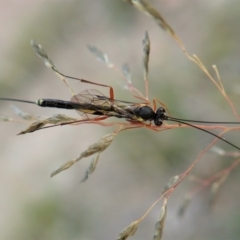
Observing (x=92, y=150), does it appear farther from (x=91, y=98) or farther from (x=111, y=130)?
(x=111, y=130)

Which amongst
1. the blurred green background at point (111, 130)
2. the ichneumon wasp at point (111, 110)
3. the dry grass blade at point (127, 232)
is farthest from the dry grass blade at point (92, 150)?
the blurred green background at point (111, 130)

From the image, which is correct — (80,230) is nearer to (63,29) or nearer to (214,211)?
(214,211)

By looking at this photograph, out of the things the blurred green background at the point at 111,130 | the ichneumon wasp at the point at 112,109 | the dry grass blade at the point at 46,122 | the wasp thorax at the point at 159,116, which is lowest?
the blurred green background at the point at 111,130

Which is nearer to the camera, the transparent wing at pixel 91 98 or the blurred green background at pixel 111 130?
the transparent wing at pixel 91 98

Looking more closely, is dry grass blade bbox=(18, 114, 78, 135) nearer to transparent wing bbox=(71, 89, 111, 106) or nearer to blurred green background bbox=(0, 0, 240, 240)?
transparent wing bbox=(71, 89, 111, 106)

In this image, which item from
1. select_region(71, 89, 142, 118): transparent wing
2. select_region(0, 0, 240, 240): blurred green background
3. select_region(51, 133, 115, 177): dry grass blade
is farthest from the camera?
select_region(0, 0, 240, 240): blurred green background

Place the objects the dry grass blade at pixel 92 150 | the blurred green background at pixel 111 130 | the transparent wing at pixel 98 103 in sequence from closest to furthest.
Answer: the dry grass blade at pixel 92 150 → the transparent wing at pixel 98 103 → the blurred green background at pixel 111 130

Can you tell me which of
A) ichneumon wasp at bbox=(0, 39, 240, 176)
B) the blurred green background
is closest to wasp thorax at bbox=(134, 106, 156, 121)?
ichneumon wasp at bbox=(0, 39, 240, 176)

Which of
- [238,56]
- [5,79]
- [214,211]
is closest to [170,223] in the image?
[214,211]

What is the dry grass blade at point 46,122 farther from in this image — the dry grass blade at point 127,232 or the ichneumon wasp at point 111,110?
the dry grass blade at point 127,232
